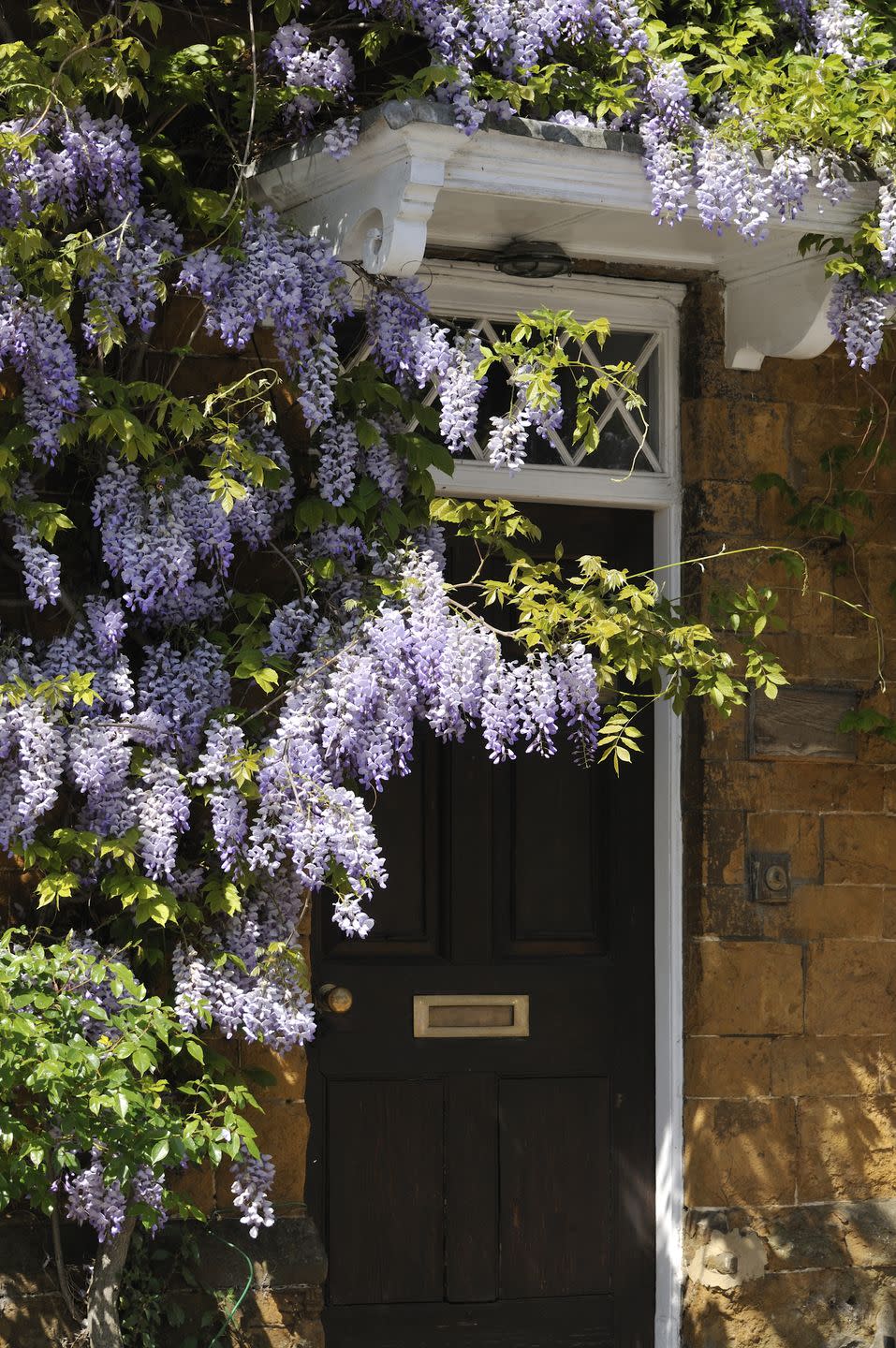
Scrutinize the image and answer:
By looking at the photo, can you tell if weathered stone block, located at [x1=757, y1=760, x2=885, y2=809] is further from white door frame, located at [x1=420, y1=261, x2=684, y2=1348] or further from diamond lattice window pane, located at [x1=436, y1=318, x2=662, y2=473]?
diamond lattice window pane, located at [x1=436, y1=318, x2=662, y2=473]

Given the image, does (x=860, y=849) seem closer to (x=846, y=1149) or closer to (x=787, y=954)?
(x=787, y=954)

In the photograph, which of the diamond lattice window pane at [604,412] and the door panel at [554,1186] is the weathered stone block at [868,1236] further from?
the diamond lattice window pane at [604,412]

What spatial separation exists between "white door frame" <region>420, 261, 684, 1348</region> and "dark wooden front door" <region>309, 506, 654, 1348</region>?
0.06 m

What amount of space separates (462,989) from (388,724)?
4.11ft

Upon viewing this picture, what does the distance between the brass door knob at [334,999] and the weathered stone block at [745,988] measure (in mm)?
963

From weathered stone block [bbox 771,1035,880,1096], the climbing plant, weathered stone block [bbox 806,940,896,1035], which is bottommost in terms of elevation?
weathered stone block [bbox 771,1035,880,1096]

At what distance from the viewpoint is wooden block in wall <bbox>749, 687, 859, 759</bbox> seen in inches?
204

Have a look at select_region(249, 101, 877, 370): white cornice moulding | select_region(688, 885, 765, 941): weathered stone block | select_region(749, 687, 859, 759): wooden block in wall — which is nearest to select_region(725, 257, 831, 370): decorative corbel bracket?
select_region(249, 101, 877, 370): white cornice moulding

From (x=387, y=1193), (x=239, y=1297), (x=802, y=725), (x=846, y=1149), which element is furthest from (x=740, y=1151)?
(x=239, y=1297)

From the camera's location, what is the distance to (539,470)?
17.0 ft

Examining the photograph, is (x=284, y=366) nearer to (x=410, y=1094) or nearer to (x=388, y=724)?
(x=388, y=724)

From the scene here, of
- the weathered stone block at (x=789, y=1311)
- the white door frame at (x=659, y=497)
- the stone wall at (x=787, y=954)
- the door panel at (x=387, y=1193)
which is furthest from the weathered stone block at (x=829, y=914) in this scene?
the door panel at (x=387, y=1193)

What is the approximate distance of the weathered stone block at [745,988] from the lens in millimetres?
5105

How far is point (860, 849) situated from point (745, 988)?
0.54m
